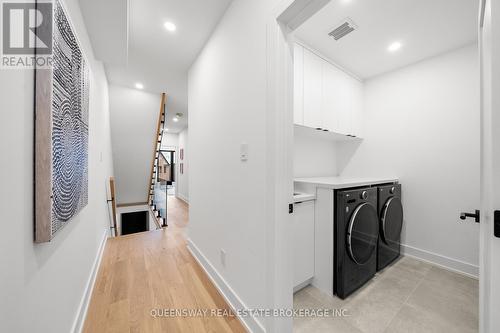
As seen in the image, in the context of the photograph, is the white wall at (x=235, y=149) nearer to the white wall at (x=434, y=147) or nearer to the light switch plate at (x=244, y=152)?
the light switch plate at (x=244, y=152)

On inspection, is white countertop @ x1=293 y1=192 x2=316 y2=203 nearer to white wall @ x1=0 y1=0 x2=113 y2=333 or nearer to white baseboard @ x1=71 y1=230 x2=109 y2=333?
white wall @ x1=0 y1=0 x2=113 y2=333

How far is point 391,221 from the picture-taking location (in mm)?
2158

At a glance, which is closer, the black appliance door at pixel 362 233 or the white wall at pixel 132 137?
the black appliance door at pixel 362 233

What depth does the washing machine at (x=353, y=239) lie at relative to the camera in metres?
1.60

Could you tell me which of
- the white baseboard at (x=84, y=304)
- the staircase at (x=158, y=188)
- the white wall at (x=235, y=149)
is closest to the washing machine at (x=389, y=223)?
the white wall at (x=235, y=149)

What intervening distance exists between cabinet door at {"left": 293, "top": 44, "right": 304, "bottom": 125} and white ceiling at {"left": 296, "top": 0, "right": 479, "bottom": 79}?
0.18 m

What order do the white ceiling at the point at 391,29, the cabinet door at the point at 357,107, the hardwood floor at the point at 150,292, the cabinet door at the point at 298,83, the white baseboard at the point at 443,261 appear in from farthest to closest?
1. the cabinet door at the point at 357,107
2. the white baseboard at the point at 443,261
3. the cabinet door at the point at 298,83
4. the white ceiling at the point at 391,29
5. the hardwood floor at the point at 150,292

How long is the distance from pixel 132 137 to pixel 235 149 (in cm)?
347

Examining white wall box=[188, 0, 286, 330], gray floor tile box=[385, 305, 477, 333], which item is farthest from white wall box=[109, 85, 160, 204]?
gray floor tile box=[385, 305, 477, 333]

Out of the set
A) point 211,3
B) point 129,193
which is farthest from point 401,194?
point 129,193

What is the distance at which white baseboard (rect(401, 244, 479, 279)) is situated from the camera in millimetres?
2012

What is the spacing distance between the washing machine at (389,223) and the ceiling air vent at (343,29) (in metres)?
1.62

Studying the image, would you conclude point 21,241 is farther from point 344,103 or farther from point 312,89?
point 344,103

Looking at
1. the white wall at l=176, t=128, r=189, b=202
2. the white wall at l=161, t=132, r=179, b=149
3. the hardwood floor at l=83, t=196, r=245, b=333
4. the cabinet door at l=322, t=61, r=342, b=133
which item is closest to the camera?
the hardwood floor at l=83, t=196, r=245, b=333
